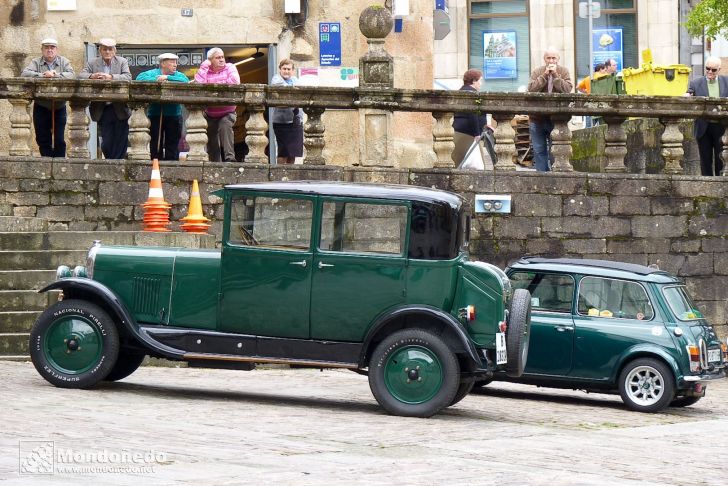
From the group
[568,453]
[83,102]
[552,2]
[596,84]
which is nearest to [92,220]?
[83,102]

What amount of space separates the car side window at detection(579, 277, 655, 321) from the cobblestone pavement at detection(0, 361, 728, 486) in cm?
94

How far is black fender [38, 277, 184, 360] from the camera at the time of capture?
12945mm

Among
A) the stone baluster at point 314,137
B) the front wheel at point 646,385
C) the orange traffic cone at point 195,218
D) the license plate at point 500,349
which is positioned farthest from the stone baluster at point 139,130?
the license plate at point 500,349

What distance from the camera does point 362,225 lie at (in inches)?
507

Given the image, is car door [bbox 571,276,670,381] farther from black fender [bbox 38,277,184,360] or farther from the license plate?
black fender [bbox 38,277,184,360]

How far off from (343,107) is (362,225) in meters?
5.70

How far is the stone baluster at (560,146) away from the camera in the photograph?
19.0 m

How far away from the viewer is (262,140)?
18.3 metres

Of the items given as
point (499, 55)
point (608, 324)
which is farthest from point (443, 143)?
point (499, 55)

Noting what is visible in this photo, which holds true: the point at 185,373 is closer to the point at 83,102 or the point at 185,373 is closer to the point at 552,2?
the point at 83,102

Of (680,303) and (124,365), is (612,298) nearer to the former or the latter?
(680,303)

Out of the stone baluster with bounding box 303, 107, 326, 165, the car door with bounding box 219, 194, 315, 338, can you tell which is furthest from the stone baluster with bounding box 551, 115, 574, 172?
the car door with bounding box 219, 194, 315, 338

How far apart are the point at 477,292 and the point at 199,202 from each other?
18.4 ft

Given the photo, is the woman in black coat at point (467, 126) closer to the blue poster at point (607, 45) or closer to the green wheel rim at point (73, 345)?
the green wheel rim at point (73, 345)
